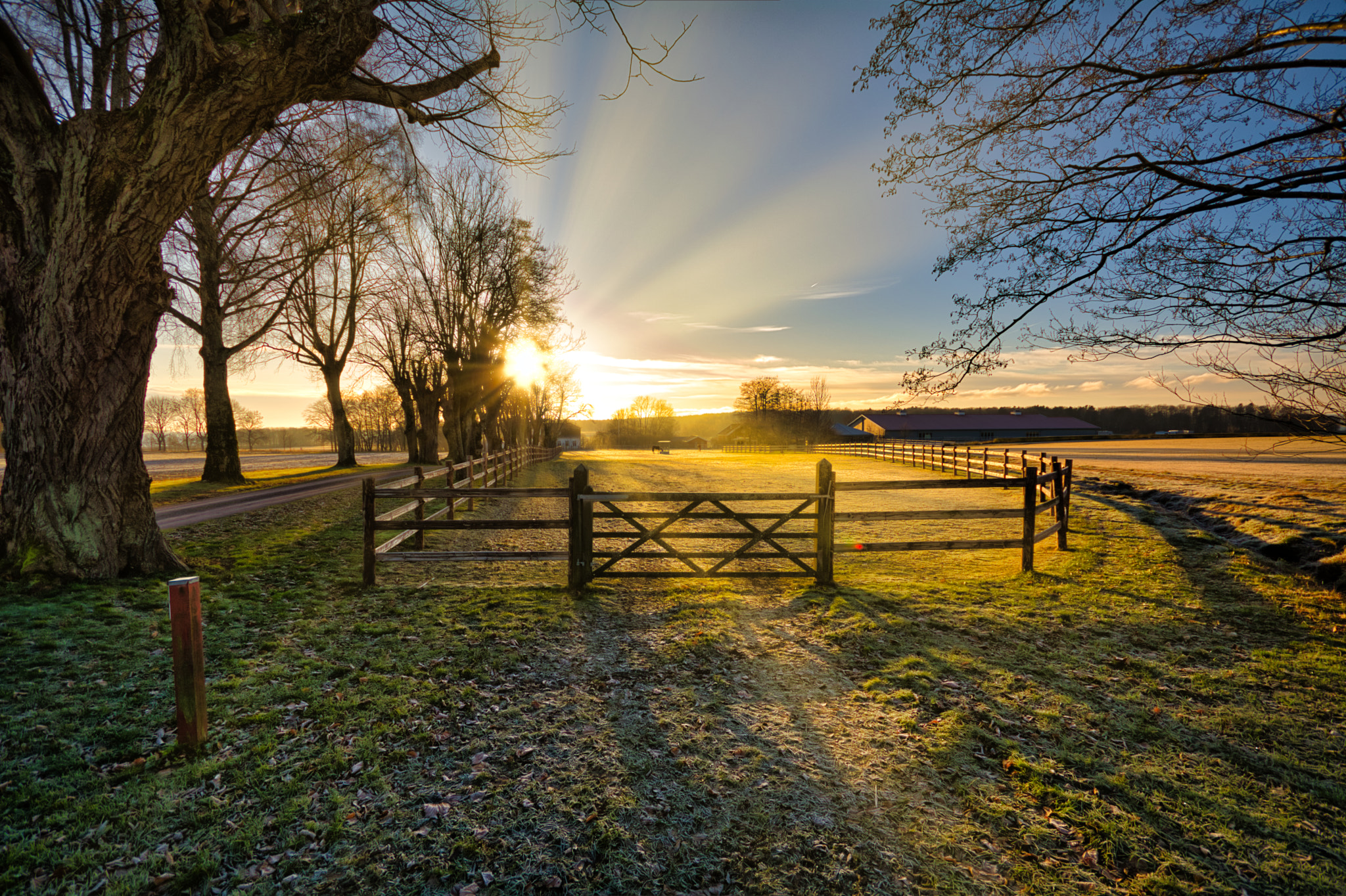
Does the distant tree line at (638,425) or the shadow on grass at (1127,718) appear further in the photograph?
the distant tree line at (638,425)

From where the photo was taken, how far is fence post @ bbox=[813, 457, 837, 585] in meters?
7.82

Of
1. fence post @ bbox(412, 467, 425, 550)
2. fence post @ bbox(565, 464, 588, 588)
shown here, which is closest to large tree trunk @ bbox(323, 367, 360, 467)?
fence post @ bbox(412, 467, 425, 550)

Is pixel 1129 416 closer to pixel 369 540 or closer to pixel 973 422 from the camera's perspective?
pixel 973 422

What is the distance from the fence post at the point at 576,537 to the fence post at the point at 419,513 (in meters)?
2.57

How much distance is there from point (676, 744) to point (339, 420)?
103 ft

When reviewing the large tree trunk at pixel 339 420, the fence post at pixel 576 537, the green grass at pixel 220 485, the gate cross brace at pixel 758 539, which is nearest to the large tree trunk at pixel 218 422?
the green grass at pixel 220 485

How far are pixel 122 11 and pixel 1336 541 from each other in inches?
778

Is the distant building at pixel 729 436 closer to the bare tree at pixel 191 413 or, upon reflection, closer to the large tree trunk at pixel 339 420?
the large tree trunk at pixel 339 420

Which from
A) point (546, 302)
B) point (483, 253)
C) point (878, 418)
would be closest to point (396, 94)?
point (483, 253)

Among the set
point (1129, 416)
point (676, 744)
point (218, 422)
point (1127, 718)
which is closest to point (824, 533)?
point (1127, 718)

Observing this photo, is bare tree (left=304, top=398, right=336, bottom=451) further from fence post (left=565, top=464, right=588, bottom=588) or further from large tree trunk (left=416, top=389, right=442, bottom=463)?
fence post (left=565, top=464, right=588, bottom=588)

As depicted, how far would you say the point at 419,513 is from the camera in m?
9.10

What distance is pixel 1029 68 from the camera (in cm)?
639

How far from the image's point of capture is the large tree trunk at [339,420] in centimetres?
2712
